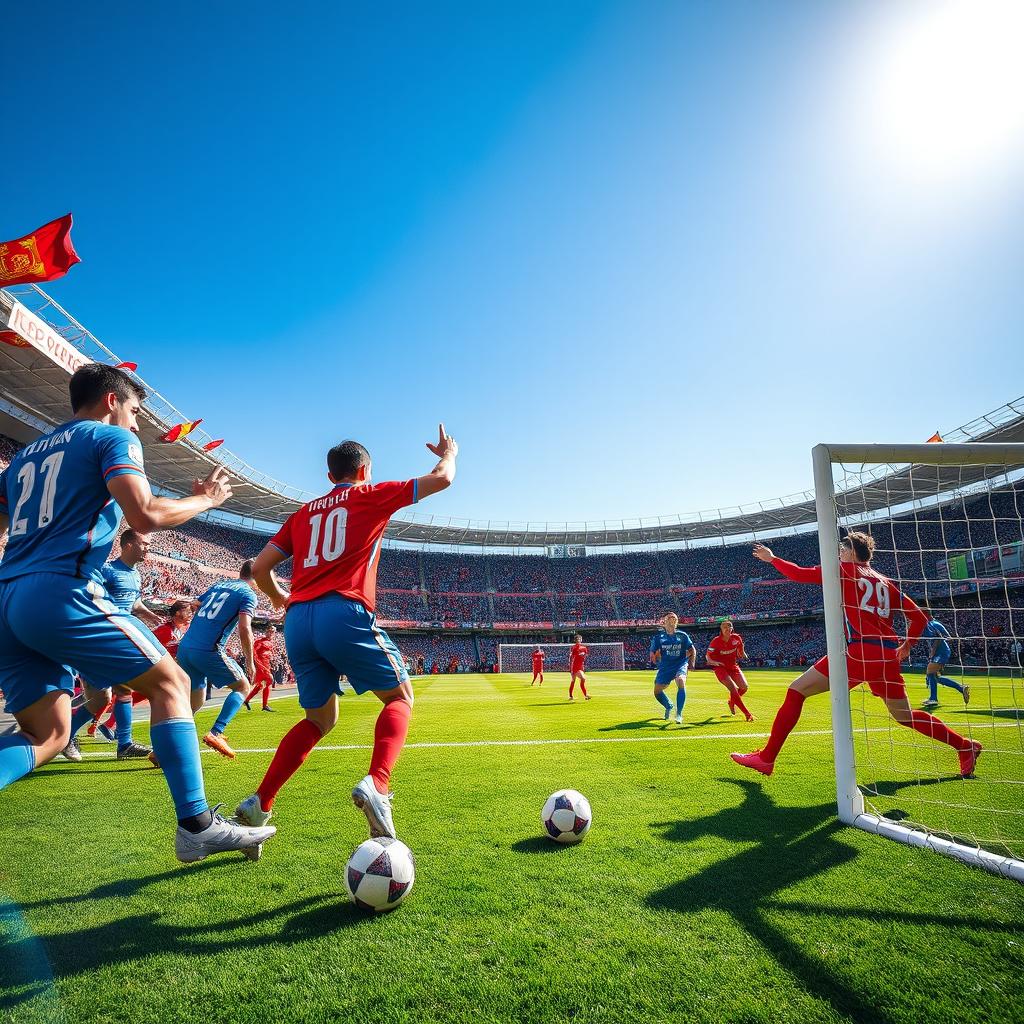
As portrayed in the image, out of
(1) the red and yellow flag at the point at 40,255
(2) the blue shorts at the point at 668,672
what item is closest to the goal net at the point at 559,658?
(2) the blue shorts at the point at 668,672

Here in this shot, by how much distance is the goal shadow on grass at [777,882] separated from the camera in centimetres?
200

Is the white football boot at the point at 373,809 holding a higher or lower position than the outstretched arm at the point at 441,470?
lower

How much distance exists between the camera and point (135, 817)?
4.22 m

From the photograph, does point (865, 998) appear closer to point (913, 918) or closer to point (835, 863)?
point (913, 918)

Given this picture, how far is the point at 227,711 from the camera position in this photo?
698 centimetres

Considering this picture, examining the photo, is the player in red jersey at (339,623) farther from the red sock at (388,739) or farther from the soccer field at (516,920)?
the soccer field at (516,920)

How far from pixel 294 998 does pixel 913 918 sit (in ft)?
8.32

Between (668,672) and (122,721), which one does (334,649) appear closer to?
(122,721)

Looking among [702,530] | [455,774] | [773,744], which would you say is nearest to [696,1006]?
[773,744]

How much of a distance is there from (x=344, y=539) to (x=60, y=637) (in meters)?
1.35

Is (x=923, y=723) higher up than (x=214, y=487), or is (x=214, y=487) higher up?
(x=214, y=487)

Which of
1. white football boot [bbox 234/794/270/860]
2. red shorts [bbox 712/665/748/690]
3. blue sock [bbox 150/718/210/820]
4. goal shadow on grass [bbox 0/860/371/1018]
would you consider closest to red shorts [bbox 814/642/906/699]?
goal shadow on grass [bbox 0/860/371/1018]

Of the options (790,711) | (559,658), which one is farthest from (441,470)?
(559,658)

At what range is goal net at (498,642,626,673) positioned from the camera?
44188 millimetres
